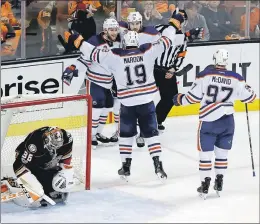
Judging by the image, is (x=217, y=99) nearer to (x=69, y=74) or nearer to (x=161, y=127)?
(x=69, y=74)

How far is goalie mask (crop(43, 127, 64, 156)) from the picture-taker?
3.85m

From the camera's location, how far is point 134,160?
16.9 ft

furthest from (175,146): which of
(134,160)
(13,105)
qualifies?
(13,105)

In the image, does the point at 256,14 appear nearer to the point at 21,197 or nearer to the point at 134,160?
the point at 134,160

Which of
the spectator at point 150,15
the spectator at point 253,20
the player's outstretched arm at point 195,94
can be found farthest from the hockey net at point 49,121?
the spectator at point 253,20

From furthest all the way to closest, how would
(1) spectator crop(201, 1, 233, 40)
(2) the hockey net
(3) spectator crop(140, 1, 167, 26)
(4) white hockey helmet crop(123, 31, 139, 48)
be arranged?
(1) spectator crop(201, 1, 233, 40), (3) spectator crop(140, 1, 167, 26), (4) white hockey helmet crop(123, 31, 139, 48), (2) the hockey net

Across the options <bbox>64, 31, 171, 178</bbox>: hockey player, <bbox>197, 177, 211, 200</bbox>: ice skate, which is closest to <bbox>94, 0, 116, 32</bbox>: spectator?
<bbox>64, 31, 171, 178</bbox>: hockey player

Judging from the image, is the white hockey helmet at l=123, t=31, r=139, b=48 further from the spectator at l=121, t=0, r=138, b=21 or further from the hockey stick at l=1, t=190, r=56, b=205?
the spectator at l=121, t=0, r=138, b=21

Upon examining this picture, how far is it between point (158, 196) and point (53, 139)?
854 millimetres

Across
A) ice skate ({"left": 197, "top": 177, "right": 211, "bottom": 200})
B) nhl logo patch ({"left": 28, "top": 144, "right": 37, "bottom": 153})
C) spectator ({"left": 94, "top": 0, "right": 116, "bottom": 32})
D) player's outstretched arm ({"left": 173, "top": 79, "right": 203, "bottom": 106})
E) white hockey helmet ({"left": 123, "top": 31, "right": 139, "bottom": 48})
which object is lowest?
ice skate ({"left": 197, "top": 177, "right": 211, "bottom": 200})

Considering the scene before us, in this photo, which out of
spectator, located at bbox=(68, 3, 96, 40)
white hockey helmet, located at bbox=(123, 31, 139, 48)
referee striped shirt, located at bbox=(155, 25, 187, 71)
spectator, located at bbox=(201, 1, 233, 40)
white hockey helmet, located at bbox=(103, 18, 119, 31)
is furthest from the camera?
spectator, located at bbox=(201, 1, 233, 40)

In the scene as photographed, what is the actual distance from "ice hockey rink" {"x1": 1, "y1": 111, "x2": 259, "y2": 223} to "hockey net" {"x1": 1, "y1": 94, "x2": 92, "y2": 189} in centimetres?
22

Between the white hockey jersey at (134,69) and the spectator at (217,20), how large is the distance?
222 cm

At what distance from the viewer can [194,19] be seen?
6.52 meters
